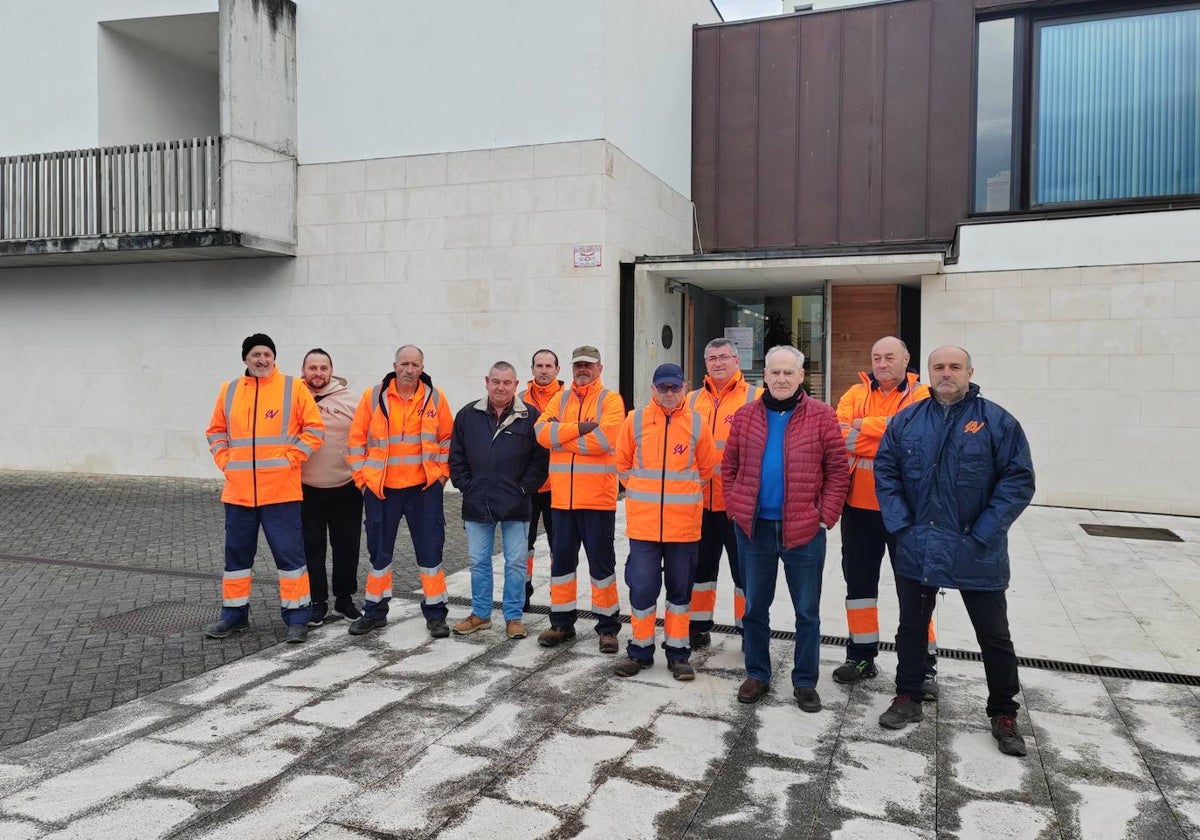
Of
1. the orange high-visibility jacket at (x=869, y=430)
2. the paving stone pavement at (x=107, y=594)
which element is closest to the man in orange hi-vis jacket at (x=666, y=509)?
the orange high-visibility jacket at (x=869, y=430)

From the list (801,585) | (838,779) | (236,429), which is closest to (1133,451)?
(801,585)

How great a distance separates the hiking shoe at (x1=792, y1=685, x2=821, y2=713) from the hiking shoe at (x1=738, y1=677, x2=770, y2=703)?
18 centimetres

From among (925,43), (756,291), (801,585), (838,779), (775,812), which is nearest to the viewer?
(775,812)

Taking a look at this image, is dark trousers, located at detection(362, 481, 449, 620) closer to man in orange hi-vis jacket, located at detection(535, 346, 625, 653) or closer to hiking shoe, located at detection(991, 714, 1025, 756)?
man in orange hi-vis jacket, located at detection(535, 346, 625, 653)

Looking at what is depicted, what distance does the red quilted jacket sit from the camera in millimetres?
4461

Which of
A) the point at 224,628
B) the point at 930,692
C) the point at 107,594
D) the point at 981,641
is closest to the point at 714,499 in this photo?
the point at 930,692

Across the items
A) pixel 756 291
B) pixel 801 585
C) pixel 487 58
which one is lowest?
pixel 801 585

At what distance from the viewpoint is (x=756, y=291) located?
13.4 meters

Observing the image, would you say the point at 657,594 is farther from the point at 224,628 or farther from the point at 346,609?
the point at 224,628

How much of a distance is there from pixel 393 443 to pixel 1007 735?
12.3ft

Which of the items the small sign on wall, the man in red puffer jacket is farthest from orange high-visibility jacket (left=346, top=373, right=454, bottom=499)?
the small sign on wall

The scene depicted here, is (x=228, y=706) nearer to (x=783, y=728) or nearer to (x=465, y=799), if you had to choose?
(x=465, y=799)

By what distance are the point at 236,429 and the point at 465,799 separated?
10.0 feet

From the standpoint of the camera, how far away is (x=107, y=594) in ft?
21.6
